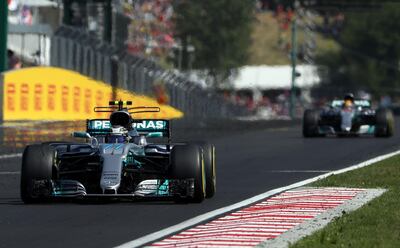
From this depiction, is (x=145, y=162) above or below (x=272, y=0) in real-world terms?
below

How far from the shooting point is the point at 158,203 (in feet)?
55.8

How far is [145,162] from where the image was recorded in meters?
17.2

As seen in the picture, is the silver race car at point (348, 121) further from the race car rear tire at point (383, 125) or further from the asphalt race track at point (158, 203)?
the asphalt race track at point (158, 203)

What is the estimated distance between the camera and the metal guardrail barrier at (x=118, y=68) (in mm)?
50688

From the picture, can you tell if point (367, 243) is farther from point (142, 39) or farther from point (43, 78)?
point (142, 39)

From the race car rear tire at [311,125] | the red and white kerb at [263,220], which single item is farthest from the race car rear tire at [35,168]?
the race car rear tire at [311,125]

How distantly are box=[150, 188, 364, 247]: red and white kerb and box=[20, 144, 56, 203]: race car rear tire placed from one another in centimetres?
236

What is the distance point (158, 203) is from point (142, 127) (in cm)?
186

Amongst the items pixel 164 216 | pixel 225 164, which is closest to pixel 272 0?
pixel 225 164

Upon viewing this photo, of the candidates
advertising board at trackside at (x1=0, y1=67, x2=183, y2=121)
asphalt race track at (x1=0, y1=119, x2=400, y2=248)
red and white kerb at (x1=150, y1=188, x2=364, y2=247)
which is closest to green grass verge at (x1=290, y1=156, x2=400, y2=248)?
red and white kerb at (x1=150, y1=188, x2=364, y2=247)

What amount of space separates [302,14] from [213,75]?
154ft

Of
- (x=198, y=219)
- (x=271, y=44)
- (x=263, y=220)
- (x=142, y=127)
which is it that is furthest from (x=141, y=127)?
(x=271, y=44)

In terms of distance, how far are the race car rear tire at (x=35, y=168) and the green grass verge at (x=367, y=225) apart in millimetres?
3665

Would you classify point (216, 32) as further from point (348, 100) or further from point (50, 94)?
point (348, 100)
